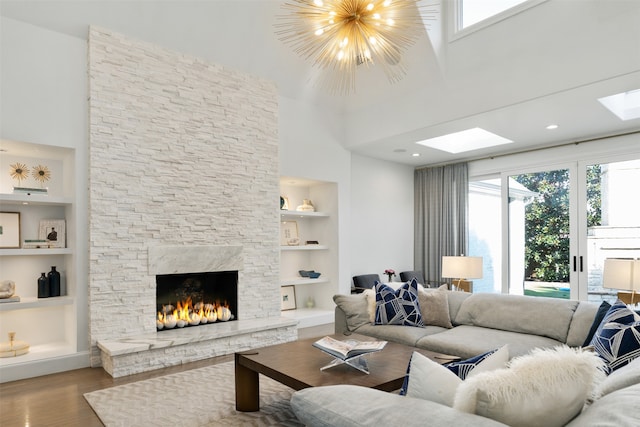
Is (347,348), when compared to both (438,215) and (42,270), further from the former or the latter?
(438,215)

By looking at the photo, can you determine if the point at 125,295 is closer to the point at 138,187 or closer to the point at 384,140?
the point at 138,187

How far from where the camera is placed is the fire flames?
4.49 m

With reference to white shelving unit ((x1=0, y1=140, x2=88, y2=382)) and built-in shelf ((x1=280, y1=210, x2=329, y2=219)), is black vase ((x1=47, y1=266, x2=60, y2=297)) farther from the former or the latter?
built-in shelf ((x1=280, y1=210, x2=329, y2=219))

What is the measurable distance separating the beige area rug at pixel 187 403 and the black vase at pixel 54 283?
121 centimetres

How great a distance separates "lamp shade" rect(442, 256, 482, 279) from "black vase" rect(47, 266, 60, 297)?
3.75 m

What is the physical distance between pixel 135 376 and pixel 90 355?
592 mm

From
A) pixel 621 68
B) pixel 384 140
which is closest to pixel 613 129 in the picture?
pixel 621 68

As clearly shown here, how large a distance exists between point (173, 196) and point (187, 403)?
7.22 feet

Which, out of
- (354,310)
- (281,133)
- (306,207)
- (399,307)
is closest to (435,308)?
(399,307)

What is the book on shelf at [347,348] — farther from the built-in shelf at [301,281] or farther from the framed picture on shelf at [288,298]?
the framed picture on shelf at [288,298]

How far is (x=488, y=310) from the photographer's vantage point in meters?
3.75

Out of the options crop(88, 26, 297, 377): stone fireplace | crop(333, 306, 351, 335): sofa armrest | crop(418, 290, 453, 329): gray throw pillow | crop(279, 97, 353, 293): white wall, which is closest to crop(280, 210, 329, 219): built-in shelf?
crop(279, 97, 353, 293): white wall

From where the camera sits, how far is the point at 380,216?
23.3ft

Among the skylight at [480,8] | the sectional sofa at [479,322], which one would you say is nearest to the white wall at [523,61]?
the skylight at [480,8]
